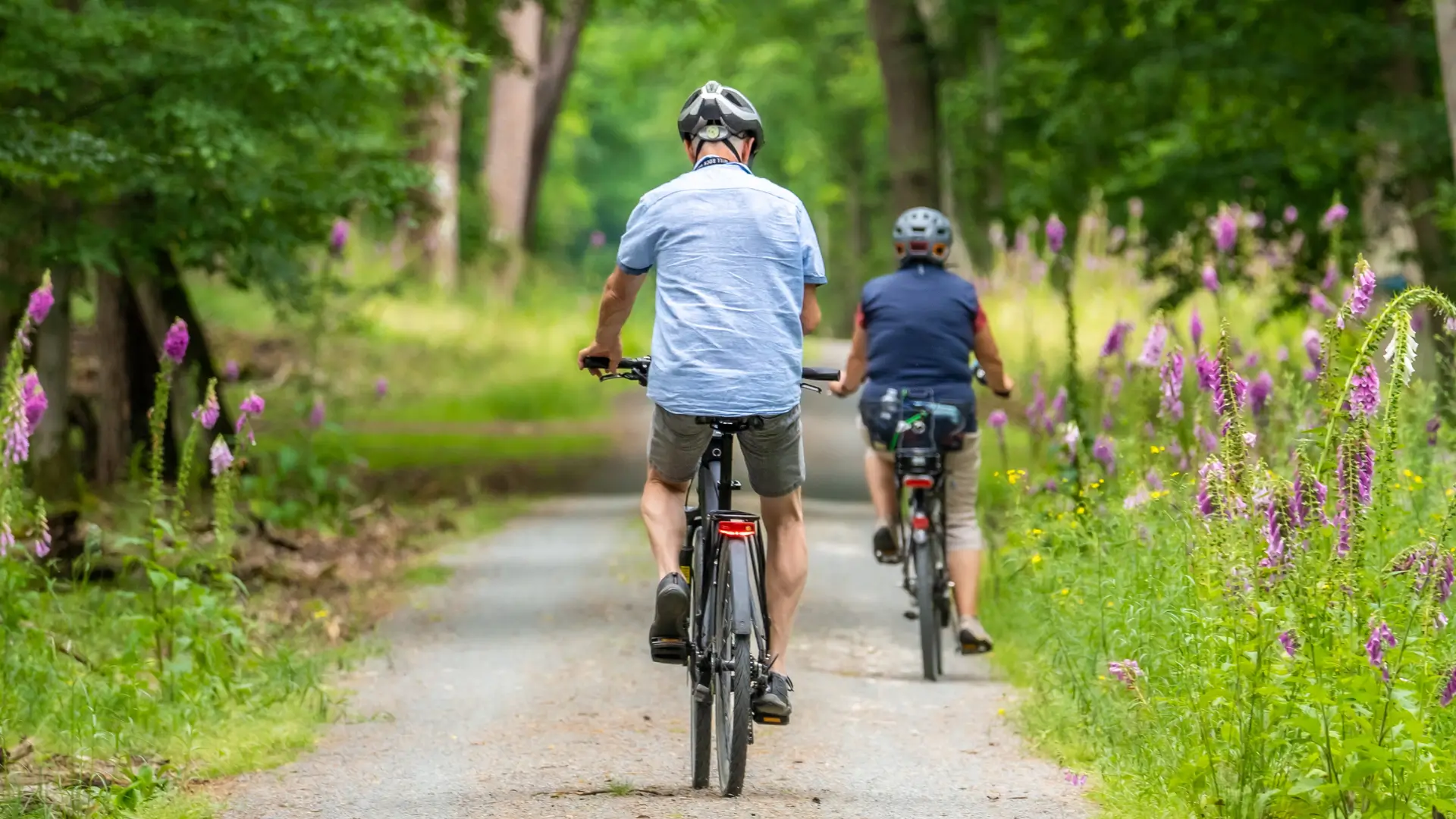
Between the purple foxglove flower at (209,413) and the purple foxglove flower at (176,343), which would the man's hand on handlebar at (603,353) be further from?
the purple foxglove flower at (176,343)

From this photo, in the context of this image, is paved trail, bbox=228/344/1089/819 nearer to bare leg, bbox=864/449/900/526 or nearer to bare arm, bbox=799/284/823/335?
bare leg, bbox=864/449/900/526

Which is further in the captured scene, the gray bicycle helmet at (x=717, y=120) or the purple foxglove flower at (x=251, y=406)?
the purple foxglove flower at (x=251, y=406)

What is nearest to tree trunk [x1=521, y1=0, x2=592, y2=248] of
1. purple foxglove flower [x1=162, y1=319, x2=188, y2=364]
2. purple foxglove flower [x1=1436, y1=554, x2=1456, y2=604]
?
purple foxglove flower [x1=162, y1=319, x2=188, y2=364]

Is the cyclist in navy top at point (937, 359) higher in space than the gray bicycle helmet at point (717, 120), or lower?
lower

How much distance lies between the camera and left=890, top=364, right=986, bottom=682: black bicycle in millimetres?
9367

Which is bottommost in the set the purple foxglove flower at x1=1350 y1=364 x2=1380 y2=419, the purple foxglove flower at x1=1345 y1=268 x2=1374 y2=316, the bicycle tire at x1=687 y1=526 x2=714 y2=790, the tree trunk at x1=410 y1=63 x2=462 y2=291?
the bicycle tire at x1=687 y1=526 x2=714 y2=790

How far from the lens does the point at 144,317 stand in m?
14.2

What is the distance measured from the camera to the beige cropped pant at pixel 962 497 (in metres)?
9.66

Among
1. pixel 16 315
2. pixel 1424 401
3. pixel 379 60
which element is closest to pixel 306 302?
pixel 16 315

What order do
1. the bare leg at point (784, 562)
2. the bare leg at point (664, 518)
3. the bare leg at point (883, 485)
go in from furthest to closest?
the bare leg at point (883, 485), the bare leg at point (784, 562), the bare leg at point (664, 518)

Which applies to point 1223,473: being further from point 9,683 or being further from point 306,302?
point 306,302

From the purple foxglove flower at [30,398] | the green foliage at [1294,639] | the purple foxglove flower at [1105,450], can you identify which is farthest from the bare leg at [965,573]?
the purple foxglove flower at [30,398]

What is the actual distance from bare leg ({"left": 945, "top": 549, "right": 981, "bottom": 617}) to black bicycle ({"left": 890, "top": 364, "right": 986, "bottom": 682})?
46mm

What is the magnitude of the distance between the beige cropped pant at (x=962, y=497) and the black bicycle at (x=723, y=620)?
286 cm
